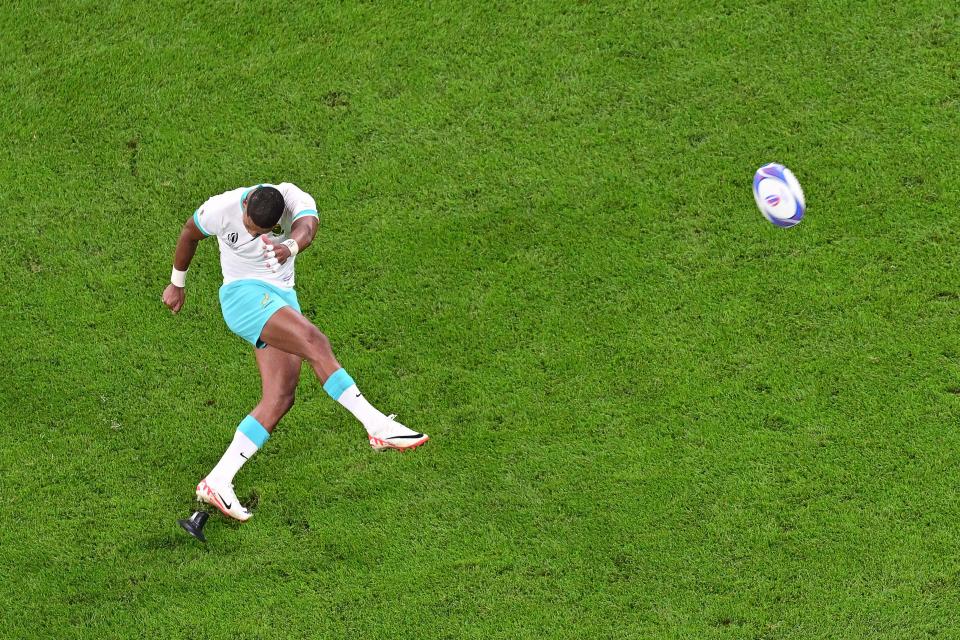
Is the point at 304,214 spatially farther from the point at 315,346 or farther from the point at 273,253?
the point at 315,346

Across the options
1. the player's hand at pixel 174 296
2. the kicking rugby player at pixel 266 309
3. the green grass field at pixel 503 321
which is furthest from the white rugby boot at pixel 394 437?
the player's hand at pixel 174 296

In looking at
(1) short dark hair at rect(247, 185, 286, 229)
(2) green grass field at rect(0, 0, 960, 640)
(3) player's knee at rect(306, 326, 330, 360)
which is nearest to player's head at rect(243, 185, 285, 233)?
(1) short dark hair at rect(247, 185, 286, 229)

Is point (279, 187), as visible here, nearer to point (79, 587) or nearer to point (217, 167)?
point (217, 167)

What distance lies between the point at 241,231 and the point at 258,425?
1125 millimetres

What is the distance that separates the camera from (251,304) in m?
7.00

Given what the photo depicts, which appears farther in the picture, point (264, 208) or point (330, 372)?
point (330, 372)

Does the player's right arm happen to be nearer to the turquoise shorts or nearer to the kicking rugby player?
the kicking rugby player

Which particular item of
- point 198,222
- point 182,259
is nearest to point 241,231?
point 198,222

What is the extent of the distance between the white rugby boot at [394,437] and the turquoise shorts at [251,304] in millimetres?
842

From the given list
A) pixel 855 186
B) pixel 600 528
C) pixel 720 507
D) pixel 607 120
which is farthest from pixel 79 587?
pixel 855 186

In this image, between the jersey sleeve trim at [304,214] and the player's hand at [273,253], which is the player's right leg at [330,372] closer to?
the player's hand at [273,253]

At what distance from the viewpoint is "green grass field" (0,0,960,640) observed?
718 cm

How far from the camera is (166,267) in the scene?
8.09 metres

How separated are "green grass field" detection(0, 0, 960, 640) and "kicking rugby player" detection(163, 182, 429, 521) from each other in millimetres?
416
